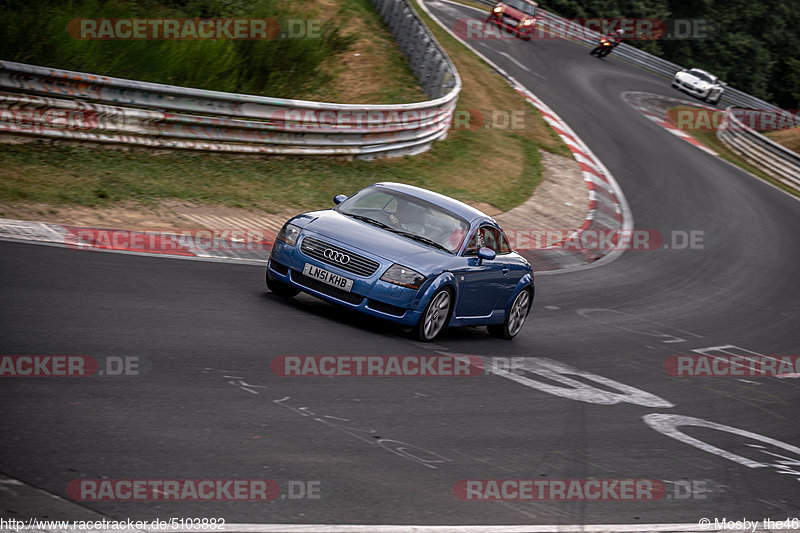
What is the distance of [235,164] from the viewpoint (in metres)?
16.3

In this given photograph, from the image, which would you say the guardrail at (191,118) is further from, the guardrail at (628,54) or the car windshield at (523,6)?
the guardrail at (628,54)

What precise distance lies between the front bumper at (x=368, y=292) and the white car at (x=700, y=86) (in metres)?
38.0

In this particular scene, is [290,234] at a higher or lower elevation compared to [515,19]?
lower

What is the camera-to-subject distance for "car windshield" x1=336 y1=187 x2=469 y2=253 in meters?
10.2

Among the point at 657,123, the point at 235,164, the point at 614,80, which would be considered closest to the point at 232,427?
the point at 235,164

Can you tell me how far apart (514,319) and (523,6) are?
1342 inches

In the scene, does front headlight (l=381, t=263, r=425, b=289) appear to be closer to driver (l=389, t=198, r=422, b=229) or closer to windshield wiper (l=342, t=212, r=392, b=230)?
windshield wiper (l=342, t=212, r=392, b=230)

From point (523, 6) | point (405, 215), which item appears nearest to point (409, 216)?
point (405, 215)

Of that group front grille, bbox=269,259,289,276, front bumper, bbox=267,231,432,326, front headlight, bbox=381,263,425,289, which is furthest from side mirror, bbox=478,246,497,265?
front grille, bbox=269,259,289,276

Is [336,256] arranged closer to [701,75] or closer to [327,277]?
[327,277]

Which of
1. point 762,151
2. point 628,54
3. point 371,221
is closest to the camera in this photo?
point 371,221

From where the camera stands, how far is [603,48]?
148 feet

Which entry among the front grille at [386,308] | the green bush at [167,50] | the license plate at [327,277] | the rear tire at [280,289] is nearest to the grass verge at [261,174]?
the green bush at [167,50]

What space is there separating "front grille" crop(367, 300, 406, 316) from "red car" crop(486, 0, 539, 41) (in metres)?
34.9
